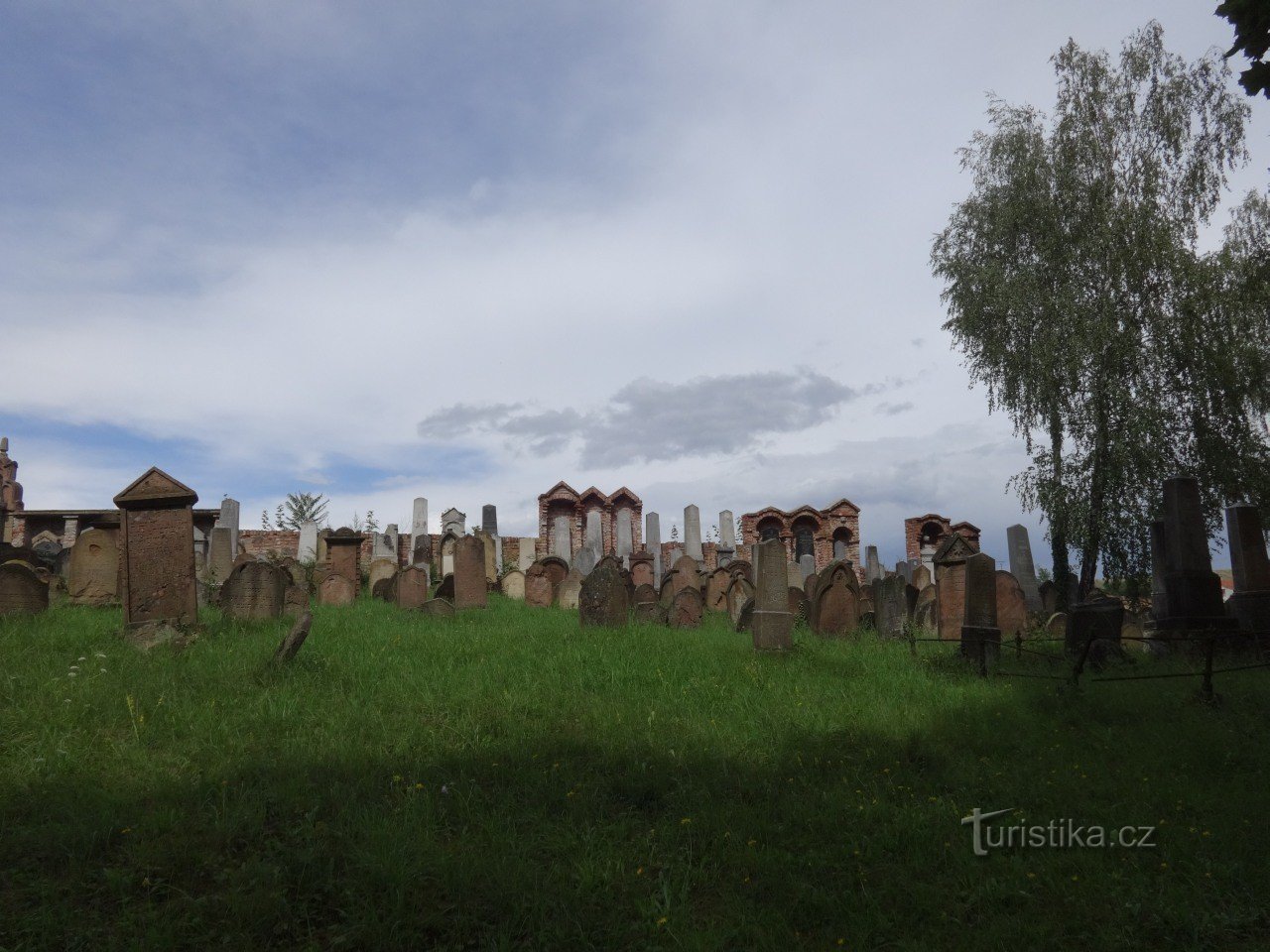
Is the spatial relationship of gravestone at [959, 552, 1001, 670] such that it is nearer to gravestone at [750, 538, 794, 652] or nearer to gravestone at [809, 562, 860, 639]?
gravestone at [750, 538, 794, 652]

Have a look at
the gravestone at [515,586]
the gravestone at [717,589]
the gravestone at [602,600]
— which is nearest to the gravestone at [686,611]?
the gravestone at [602,600]

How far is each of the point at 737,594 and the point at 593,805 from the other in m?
9.93

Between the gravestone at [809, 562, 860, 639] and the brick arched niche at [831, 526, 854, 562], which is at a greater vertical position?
the brick arched niche at [831, 526, 854, 562]

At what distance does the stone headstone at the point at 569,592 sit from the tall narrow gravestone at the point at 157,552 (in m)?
7.73

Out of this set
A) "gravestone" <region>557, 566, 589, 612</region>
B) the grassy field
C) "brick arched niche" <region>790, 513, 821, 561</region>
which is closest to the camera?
the grassy field

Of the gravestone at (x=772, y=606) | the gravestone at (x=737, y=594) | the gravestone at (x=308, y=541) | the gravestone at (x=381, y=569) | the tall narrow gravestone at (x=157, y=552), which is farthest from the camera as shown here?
the gravestone at (x=308, y=541)

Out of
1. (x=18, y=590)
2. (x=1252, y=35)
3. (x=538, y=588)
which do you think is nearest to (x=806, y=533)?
(x=538, y=588)

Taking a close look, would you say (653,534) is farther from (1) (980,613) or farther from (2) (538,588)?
(1) (980,613)

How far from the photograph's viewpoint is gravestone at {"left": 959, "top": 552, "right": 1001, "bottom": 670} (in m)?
10.5

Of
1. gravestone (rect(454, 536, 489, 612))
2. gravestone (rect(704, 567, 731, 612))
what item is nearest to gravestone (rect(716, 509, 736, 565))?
gravestone (rect(704, 567, 731, 612))

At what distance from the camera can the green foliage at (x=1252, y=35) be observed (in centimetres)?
625

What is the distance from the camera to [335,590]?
52.6 ft

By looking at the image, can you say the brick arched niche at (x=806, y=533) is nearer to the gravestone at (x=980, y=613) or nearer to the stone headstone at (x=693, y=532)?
the stone headstone at (x=693, y=532)

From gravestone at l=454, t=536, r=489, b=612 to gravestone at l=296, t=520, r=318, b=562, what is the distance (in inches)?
333
